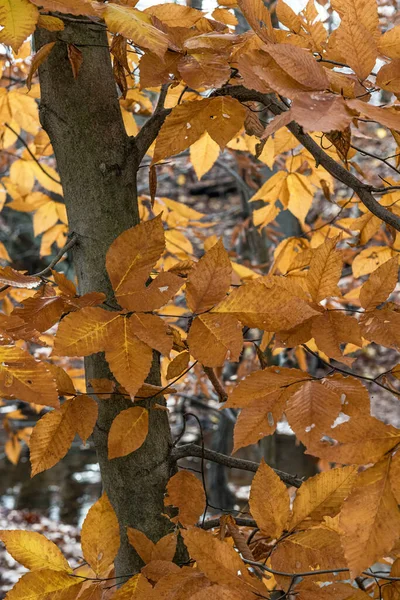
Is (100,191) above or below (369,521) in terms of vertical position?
above

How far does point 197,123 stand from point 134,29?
147 millimetres

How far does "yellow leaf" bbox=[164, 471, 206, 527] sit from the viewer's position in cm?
76

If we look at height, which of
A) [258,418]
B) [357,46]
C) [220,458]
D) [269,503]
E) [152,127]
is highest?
[357,46]

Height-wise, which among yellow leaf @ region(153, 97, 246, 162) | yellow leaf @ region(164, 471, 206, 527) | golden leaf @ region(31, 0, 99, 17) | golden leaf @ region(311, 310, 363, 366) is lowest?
yellow leaf @ region(164, 471, 206, 527)

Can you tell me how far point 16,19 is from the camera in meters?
0.54

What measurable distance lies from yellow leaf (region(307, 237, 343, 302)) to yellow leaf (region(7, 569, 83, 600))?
41cm

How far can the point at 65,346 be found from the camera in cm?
56

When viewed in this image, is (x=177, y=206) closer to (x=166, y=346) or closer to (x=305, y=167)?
(x=305, y=167)

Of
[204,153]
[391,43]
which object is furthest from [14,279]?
[204,153]

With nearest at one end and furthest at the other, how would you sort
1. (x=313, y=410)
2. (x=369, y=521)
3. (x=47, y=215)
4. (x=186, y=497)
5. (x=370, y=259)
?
(x=369, y=521) → (x=313, y=410) → (x=186, y=497) → (x=370, y=259) → (x=47, y=215)

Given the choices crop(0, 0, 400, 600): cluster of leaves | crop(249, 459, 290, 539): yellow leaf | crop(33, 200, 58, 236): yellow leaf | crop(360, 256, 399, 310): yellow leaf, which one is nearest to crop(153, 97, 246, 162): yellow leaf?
crop(0, 0, 400, 600): cluster of leaves

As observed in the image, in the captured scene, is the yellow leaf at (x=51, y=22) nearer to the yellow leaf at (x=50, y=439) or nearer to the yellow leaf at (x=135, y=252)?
the yellow leaf at (x=135, y=252)

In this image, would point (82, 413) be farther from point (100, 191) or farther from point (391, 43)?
point (391, 43)

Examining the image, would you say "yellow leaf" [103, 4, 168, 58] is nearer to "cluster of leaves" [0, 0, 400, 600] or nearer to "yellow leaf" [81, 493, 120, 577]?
"cluster of leaves" [0, 0, 400, 600]
